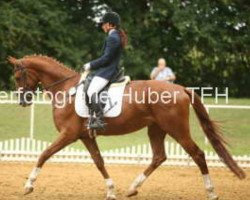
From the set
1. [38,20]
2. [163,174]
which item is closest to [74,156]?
[163,174]

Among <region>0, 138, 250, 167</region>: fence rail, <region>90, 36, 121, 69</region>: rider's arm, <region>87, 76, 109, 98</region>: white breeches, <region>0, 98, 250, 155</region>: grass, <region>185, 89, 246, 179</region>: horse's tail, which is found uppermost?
<region>90, 36, 121, 69</region>: rider's arm

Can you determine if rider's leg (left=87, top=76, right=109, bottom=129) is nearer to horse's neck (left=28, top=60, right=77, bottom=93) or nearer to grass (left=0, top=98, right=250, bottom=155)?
horse's neck (left=28, top=60, right=77, bottom=93)

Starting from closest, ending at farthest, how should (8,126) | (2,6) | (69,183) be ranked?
(69,183), (8,126), (2,6)

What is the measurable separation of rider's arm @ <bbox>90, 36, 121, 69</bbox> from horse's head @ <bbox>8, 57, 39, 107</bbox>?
125 centimetres

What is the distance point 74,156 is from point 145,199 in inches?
206

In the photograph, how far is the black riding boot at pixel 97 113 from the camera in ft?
31.2

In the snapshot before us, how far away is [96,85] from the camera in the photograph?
31.3 ft

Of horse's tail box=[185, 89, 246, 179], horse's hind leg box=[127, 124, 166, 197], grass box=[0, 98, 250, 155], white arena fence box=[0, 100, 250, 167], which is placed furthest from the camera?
grass box=[0, 98, 250, 155]

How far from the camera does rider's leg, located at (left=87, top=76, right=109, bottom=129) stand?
31.2 ft

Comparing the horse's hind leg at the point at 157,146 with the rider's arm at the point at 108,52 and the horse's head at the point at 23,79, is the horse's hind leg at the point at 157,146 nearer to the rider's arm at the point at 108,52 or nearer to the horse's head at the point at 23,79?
the rider's arm at the point at 108,52

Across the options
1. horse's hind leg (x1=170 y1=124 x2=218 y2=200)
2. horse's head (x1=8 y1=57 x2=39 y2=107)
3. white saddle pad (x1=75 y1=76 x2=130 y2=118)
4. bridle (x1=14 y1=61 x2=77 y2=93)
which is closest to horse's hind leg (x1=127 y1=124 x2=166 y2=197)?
horse's hind leg (x1=170 y1=124 x2=218 y2=200)

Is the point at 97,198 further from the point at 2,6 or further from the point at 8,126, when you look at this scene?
the point at 2,6

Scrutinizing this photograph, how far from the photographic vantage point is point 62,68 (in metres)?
10.2

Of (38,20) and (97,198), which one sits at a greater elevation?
(38,20)
